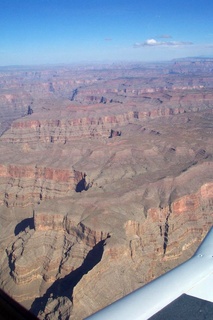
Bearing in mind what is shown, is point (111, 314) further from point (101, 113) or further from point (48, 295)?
point (101, 113)

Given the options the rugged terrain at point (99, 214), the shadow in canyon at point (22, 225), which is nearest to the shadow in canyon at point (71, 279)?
the rugged terrain at point (99, 214)

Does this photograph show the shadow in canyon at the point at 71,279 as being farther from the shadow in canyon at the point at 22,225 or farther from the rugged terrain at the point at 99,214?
the shadow in canyon at the point at 22,225

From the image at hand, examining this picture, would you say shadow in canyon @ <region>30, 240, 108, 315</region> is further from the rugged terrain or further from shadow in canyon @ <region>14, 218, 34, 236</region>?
shadow in canyon @ <region>14, 218, 34, 236</region>

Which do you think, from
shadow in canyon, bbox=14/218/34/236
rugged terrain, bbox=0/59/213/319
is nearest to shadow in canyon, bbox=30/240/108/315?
rugged terrain, bbox=0/59/213/319

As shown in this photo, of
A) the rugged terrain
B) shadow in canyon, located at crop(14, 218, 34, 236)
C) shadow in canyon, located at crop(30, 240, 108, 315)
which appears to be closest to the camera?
shadow in canyon, located at crop(30, 240, 108, 315)

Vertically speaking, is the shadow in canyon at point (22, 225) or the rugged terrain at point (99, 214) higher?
the rugged terrain at point (99, 214)

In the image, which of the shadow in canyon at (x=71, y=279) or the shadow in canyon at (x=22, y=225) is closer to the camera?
the shadow in canyon at (x=71, y=279)

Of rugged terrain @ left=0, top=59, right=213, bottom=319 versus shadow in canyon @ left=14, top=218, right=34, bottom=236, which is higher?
rugged terrain @ left=0, top=59, right=213, bottom=319

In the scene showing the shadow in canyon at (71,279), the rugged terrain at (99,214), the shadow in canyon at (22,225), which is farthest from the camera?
the shadow in canyon at (22,225)
